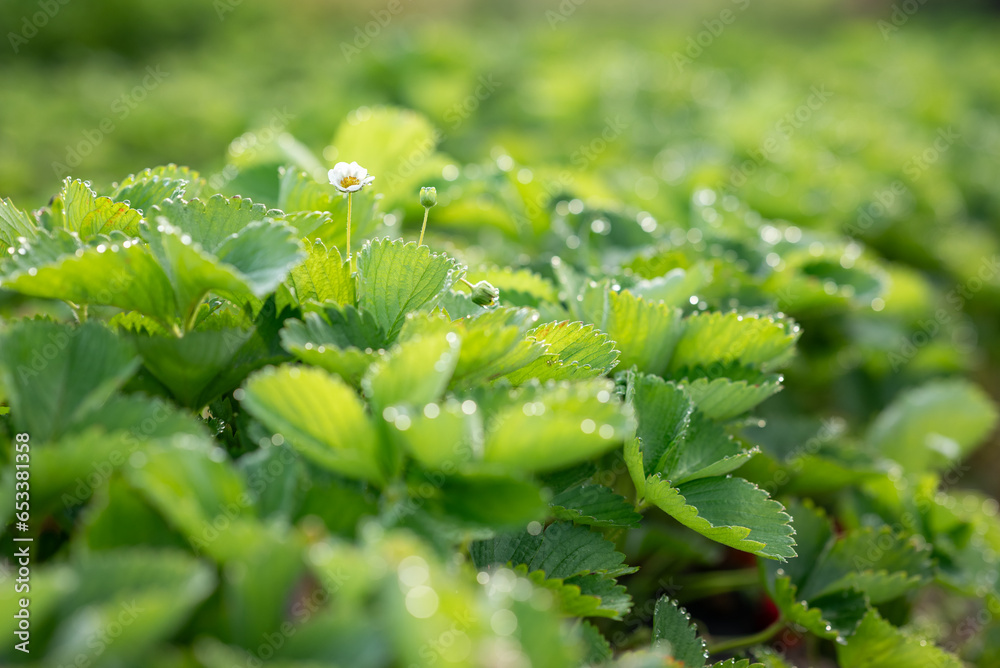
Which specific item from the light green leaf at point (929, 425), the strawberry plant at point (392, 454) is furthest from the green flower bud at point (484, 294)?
the light green leaf at point (929, 425)

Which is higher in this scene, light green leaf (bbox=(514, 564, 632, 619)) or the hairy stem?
light green leaf (bbox=(514, 564, 632, 619))

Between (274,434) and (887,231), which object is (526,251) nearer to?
(274,434)

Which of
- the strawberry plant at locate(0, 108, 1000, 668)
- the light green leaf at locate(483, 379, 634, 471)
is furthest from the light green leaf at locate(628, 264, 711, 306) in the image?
the light green leaf at locate(483, 379, 634, 471)

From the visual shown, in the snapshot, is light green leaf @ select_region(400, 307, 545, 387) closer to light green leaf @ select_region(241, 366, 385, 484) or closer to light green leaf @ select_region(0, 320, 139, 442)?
light green leaf @ select_region(241, 366, 385, 484)

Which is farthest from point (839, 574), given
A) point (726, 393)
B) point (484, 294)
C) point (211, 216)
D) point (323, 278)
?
point (211, 216)

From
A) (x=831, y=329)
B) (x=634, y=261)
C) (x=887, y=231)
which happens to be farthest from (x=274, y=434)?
(x=887, y=231)

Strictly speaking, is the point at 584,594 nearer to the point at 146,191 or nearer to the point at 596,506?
the point at 596,506

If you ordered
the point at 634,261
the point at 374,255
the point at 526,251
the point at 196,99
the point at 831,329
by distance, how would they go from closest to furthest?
the point at 374,255, the point at 634,261, the point at 526,251, the point at 831,329, the point at 196,99
